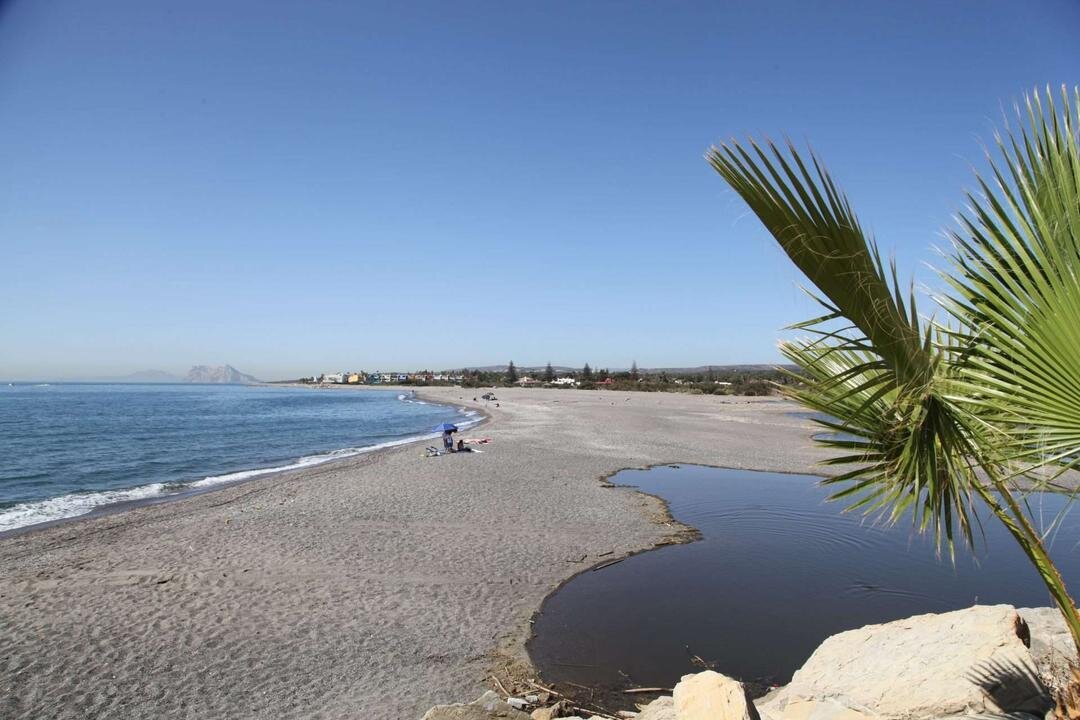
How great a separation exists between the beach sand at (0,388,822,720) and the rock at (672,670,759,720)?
152 cm

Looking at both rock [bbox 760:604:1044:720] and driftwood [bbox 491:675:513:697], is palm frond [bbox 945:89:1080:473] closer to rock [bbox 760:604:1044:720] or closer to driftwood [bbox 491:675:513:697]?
rock [bbox 760:604:1044:720]

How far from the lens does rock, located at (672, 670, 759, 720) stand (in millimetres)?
3301

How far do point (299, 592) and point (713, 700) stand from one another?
7131mm

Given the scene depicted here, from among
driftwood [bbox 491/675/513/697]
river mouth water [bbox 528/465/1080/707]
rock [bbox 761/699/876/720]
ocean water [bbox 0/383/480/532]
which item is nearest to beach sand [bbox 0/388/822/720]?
driftwood [bbox 491/675/513/697]

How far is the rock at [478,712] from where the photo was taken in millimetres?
4598

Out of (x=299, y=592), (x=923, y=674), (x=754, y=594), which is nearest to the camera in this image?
(x=923, y=674)

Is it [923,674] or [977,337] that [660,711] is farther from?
[977,337]

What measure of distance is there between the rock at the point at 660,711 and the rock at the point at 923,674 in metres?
0.76

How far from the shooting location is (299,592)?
8.55 meters

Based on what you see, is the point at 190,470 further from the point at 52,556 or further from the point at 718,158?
the point at 718,158

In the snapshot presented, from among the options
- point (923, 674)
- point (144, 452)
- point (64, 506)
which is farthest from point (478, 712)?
point (144, 452)

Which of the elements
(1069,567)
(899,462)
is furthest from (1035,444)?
(1069,567)

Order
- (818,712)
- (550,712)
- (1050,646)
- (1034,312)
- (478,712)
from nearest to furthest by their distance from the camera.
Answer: (1034,312) < (818,712) < (478,712) < (550,712) < (1050,646)

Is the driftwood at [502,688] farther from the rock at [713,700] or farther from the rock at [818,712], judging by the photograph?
the rock at [713,700]
